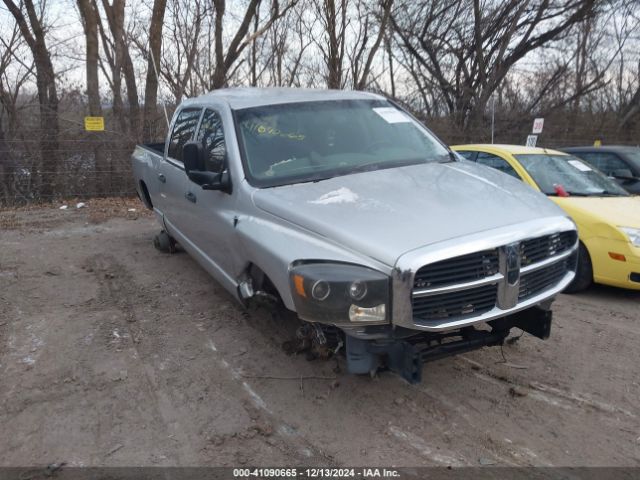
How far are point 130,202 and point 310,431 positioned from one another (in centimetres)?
951

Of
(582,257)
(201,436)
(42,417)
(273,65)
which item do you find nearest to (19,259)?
(42,417)

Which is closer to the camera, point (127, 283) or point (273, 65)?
point (127, 283)

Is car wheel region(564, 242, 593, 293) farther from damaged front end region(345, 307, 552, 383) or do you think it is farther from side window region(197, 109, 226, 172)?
side window region(197, 109, 226, 172)

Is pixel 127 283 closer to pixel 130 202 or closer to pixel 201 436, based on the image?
pixel 201 436

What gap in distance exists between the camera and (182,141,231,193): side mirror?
3.88 meters

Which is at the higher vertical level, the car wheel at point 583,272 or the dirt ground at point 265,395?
the car wheel at point 583,272

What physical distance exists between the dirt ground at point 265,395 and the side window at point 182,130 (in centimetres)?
156

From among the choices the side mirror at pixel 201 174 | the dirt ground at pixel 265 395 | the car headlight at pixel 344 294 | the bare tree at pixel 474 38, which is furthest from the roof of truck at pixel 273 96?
the bare tree at pixel 474 38

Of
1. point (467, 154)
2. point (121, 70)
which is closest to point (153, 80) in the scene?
point (121, 70)

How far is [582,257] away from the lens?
564cm

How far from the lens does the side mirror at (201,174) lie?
12.7 feet

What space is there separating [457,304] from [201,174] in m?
2.10

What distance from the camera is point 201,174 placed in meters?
3.89

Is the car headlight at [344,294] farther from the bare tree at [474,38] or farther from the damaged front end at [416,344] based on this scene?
the bare tree at [474,38]
